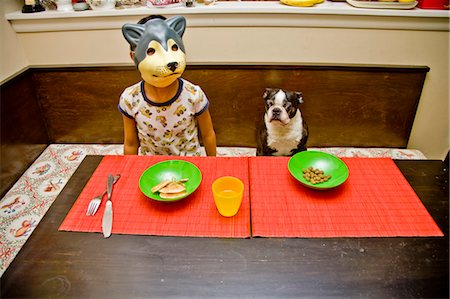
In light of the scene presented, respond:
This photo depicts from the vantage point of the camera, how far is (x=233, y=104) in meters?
2.17

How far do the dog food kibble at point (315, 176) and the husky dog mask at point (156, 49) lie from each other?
0.56m

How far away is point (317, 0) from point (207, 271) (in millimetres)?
1671

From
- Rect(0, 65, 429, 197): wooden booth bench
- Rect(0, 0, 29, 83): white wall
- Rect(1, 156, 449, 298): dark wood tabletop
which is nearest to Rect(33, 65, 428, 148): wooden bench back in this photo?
Rect(0, 65, 429, 197): wooden booth bench

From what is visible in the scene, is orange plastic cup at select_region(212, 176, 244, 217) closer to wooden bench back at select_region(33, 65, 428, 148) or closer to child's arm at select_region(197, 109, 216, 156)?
child's arm at select_region(197, 109, 216, 156)

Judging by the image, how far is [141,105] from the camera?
4.57ft

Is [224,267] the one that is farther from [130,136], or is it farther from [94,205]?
[130,136]

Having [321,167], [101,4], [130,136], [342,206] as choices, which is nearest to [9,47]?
[101,4]

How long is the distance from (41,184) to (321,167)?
1522 millimetres

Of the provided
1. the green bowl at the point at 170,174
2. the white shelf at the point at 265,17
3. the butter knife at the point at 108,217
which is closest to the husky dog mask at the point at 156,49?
the green bowl at the point at 170,174

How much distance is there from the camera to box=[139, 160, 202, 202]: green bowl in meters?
1.08

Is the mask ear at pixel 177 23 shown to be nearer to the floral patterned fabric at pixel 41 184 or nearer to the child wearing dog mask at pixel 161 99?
the child wearing dog mask at pixel 161 99

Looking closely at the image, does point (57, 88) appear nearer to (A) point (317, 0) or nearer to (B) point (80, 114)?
(B) point (80, 114)

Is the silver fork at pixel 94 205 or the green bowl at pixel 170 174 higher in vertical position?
the green bowl at pixel 170 174

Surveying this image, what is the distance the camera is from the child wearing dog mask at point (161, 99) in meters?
1.17
